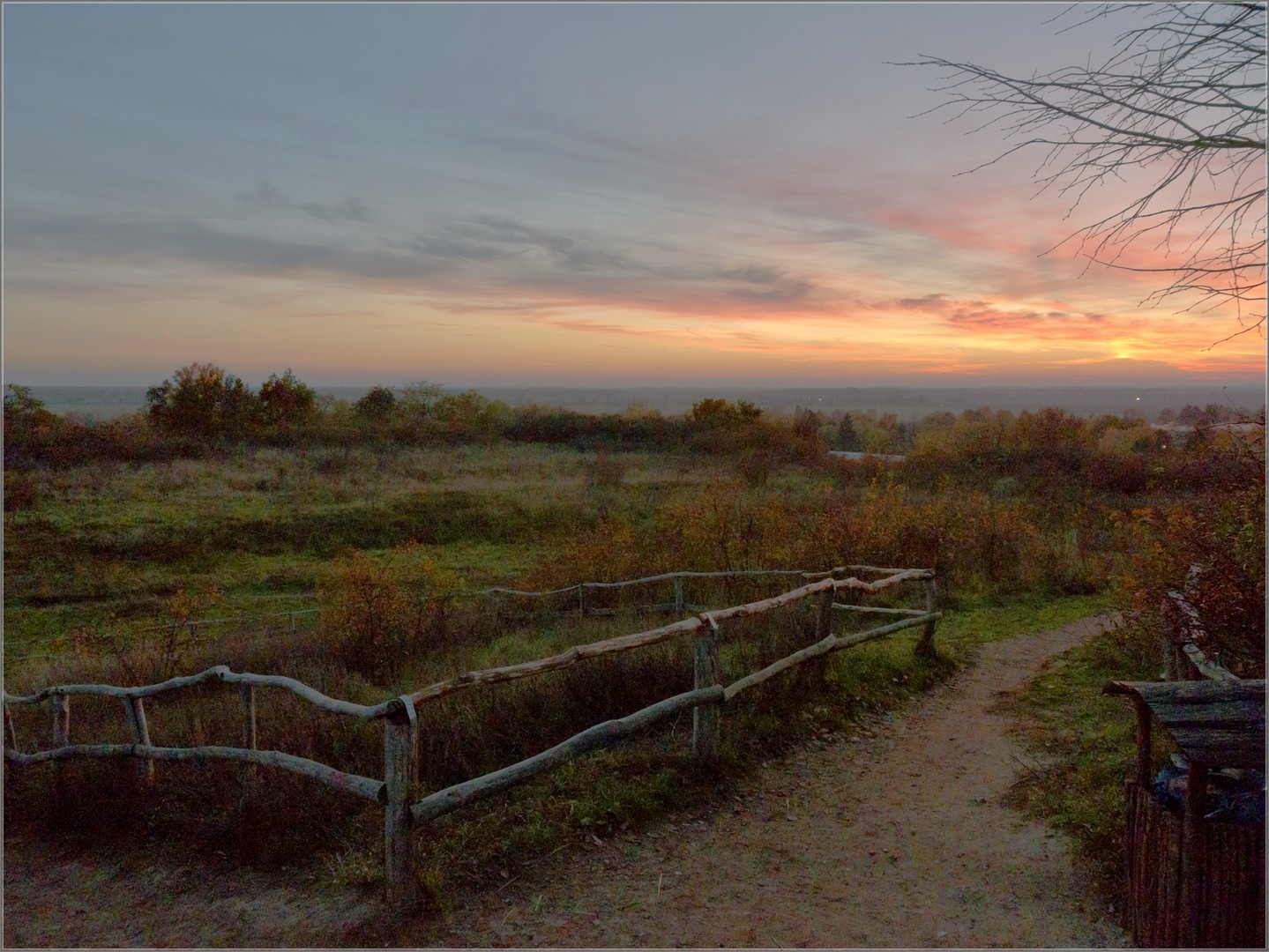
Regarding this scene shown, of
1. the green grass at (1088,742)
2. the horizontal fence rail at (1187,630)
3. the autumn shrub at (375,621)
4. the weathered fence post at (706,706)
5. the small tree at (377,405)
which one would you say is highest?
the small tree at (377,405)

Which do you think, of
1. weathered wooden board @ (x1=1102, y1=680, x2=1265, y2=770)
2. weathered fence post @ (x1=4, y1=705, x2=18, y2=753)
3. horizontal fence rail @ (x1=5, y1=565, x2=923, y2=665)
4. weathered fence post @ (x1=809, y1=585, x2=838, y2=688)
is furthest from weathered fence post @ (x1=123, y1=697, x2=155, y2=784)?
weathered wooden board @ (x1=1102, y1=680, x2=1265, y2=770)

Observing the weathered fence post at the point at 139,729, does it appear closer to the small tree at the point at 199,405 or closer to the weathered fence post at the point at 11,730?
the weathered fence post at the point at 11,730

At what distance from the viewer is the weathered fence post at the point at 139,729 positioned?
246 inches

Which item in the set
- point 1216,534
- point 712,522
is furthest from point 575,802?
point 712,522

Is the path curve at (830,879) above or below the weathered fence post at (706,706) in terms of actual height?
below

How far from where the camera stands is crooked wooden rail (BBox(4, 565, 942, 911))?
4.42 metres

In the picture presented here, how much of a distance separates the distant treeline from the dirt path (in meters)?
22.0

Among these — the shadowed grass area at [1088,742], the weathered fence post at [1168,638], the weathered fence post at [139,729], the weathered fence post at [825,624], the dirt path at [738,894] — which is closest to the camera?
the dirt path at [738,894]

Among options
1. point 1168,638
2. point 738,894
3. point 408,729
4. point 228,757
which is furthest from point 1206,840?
point 228,757

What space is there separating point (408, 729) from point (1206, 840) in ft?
12.2

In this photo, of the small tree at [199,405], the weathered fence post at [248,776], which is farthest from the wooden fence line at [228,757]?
the small tree at [199,405]

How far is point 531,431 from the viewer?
5247 cm

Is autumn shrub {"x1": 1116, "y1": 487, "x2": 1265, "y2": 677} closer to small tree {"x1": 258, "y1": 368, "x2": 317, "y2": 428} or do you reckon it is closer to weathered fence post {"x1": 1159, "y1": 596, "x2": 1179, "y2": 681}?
weathered fence post {"x1": 1159, "y1": 596, "x2": 1179, "y2": 681}

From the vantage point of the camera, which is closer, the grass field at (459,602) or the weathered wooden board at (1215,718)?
the weathered wooden board at (1215,718)
